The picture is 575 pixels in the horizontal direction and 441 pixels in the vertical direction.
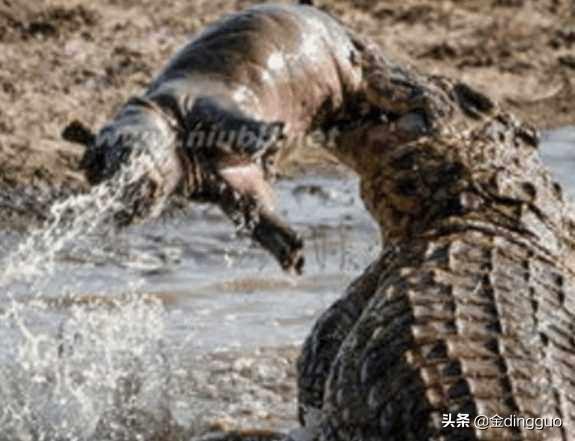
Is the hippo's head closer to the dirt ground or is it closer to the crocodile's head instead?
the crocodile's head

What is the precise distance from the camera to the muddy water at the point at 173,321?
6.14 metres

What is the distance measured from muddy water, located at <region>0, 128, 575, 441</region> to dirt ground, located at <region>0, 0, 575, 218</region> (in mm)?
810

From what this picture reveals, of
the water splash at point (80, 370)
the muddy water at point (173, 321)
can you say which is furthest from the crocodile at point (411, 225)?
the muddy water at point (173, 321)

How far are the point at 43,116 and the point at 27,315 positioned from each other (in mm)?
2724

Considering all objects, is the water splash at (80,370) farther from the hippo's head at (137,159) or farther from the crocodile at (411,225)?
the hippo's head at (137,159)

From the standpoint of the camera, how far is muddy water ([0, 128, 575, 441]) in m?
6.14

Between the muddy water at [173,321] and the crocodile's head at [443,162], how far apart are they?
118cm

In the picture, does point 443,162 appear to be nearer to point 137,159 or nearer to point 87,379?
point 137,159

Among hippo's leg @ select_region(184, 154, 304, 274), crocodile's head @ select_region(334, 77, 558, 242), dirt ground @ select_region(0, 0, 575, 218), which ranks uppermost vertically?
hippo's leg @ select_region(184, 154, 304, 274)

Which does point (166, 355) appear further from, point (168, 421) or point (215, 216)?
point (215, 216)

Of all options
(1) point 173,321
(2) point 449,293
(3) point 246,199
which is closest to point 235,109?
(3) point 246,199

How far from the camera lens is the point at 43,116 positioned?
983 centimetres

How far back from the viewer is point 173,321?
292 inches

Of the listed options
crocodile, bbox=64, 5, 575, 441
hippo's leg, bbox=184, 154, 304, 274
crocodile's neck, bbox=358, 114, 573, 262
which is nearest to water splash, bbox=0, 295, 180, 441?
crocodile, bbox=64, 5, 575, 441
